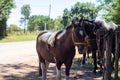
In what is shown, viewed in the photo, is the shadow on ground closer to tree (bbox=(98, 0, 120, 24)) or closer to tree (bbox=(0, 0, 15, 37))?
tree (bbox=(98, 0, 120, 24))

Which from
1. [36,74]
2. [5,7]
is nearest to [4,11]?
[5,7]

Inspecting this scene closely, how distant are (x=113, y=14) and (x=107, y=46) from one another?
6.29m

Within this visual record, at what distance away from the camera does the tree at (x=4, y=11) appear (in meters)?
39.5

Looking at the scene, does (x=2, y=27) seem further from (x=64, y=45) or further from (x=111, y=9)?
(x=64, y=45)

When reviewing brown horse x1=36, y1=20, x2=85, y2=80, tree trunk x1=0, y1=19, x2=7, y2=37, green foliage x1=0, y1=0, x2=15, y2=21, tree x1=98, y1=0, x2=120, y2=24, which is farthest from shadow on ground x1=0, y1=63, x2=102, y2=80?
tree trunk x1=0, y1=19, x2=7, y2=37

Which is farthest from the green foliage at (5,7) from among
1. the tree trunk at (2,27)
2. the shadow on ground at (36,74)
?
the shadow on ground at (36,74)

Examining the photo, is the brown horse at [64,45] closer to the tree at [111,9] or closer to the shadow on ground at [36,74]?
the shadow on ground at [36,74]

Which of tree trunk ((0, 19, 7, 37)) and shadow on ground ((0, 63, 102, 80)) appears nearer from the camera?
shadow on ground ((0, 63, 102, 80))

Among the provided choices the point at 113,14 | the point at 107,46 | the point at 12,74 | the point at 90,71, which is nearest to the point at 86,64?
the point at 90,71

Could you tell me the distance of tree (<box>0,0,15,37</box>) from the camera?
39.5m

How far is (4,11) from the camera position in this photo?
39.6m

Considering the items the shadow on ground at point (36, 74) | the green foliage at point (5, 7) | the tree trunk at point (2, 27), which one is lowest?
the tree trunk at point (2, 27)

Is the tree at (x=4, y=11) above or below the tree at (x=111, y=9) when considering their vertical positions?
below

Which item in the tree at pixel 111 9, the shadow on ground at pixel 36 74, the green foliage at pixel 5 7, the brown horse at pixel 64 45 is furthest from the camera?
the green foliage at pixel 5 7
